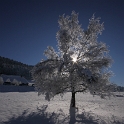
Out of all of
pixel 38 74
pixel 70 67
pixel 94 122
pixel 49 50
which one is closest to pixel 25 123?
pixel 94 122

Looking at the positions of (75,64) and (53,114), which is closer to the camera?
(53,114)

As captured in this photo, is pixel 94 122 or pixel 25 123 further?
pixel 94 122

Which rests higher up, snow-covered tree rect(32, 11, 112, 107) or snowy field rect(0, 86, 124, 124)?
snow-covered tree rect(32, 11, 112, 107)

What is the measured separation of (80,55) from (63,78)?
3.28 meters

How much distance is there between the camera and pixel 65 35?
47.3 feet

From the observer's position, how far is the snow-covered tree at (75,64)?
13.6 metres

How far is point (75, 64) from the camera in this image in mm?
14055

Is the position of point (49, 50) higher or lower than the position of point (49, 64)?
higher

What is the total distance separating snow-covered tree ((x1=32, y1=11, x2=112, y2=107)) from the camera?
13578 mm

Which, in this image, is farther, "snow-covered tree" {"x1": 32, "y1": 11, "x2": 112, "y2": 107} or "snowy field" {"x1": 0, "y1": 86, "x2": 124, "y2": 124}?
"snow-covered tree" {"x1": 32, "y1": 11, "x2": 112, "y2": 107}

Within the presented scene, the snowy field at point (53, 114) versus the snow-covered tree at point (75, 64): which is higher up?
the snow-covered tree at point (75, 64)

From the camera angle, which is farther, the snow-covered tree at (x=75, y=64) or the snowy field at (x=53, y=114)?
the snow-covered tree at (x=75, y=64)

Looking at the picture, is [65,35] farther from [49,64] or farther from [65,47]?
[49,64]

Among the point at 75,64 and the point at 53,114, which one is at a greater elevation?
the point at 75,64
